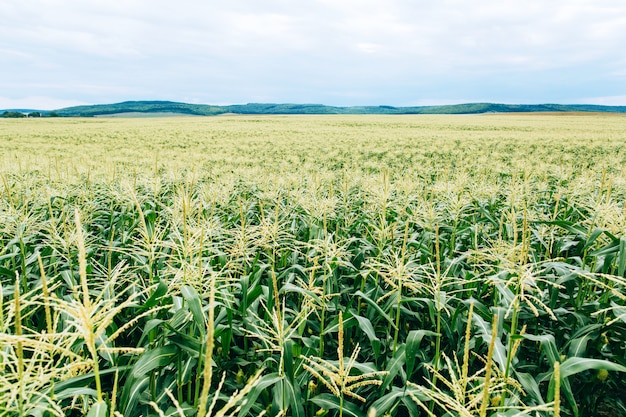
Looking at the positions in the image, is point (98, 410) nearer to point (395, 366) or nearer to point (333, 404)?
point (333, 404)

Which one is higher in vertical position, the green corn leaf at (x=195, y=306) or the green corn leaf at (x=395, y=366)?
the green corn leaf at (x=195, y=306)

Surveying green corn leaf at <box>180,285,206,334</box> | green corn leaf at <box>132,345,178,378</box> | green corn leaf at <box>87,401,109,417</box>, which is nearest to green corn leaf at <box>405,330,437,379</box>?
green corn leaf at <box>180,285,206,334</box>

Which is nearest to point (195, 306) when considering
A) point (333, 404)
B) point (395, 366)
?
point (333, 404)

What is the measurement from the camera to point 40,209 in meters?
6.41

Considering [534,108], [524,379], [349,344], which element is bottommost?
[349,344]

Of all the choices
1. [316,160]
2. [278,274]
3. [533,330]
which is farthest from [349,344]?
[316,160]

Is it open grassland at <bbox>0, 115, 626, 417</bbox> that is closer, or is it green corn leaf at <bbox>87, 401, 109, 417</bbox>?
green corn leaf at <bbox>87, 401, 109, 417</bbox>

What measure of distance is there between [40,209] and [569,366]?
7456 millimetres

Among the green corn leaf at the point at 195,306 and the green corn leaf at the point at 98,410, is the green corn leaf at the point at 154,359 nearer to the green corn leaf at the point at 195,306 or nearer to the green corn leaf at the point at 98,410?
the green corn leaf at the point at 195,306

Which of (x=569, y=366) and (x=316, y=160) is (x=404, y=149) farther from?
(x=569, y=366)

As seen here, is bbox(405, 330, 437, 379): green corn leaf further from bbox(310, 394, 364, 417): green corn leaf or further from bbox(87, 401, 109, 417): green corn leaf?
bbox(87, 401, 109, 417): green corn leaf

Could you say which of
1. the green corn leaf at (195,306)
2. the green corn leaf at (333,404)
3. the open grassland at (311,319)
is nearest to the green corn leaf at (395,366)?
the open grassland at (311,319)

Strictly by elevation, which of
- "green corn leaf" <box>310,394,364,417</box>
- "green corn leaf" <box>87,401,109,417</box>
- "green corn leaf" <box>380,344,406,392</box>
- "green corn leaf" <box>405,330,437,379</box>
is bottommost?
"green corn leaf" <box>310,394,364,417</box>

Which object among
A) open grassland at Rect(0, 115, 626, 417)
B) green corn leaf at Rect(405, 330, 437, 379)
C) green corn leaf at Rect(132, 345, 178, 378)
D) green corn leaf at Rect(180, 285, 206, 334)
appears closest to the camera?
open grassland at Rect(0, 115, 626, 417)
